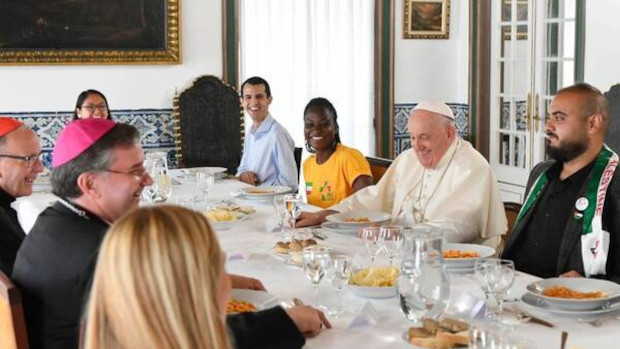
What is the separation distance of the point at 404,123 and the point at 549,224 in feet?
16.3

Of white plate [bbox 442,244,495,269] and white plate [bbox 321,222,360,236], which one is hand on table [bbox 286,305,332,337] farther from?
white plate [bbox 321,222,360,236]

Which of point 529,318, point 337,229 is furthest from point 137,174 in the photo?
point 337,229

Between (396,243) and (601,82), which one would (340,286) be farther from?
(601,82)

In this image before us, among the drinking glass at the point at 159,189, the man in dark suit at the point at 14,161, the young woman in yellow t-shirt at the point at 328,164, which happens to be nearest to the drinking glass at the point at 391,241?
the man in dark suit at the point at 14,161

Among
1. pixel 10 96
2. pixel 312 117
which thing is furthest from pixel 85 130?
pixel 10 96

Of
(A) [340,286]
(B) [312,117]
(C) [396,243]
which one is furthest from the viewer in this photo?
(B) [312,117]

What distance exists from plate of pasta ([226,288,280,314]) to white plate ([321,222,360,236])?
1130 millimetres

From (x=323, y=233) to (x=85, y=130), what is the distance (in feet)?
4.56

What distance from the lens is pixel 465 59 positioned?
866 centimetres

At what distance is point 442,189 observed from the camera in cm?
411

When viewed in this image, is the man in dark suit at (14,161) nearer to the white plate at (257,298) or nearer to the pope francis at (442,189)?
the pope francis at (442,189)

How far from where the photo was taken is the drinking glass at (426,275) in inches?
89.6

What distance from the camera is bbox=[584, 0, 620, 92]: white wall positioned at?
264 inches

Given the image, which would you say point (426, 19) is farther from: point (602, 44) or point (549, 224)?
point (549, 224)
